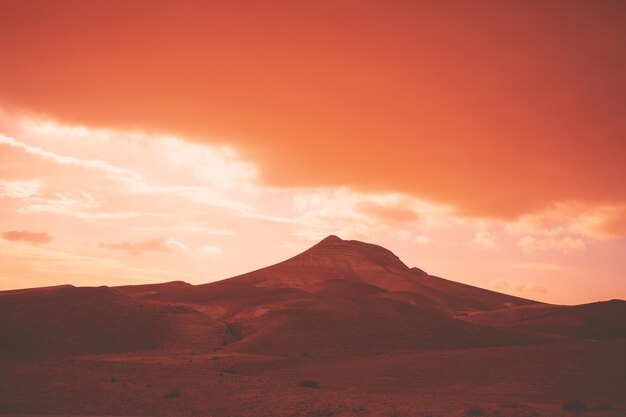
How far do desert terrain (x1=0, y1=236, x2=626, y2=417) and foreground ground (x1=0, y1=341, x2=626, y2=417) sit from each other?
91mm

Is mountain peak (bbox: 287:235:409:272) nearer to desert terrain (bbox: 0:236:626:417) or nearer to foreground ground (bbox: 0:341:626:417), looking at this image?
desert terrain (bbox: 0:236:626:417)

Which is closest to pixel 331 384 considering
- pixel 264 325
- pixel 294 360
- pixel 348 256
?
pixel 294 360

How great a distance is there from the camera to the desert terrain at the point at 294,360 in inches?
1057

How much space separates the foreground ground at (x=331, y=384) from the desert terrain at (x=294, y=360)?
0.09 m

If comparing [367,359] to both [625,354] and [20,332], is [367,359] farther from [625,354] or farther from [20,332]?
[20,332]

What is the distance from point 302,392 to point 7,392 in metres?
14.8

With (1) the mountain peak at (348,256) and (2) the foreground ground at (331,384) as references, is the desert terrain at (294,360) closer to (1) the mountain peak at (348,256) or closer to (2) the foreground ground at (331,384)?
(2) the foreground ground at (331,384)

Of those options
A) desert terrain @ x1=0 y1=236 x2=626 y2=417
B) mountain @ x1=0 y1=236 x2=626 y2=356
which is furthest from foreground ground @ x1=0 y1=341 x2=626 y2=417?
mountain @ x1=0 y1=236 x2=626 y2=356

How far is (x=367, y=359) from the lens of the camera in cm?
4494

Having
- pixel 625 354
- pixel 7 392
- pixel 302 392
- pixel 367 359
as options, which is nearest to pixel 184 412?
pixel 302 392

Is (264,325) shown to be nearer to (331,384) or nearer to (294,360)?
(294,360)

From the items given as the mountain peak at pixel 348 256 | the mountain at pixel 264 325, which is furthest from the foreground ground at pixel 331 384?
the mountain peak at pixel 348 256

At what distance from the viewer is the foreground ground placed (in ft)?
84.6

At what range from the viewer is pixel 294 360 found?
43625 mm
